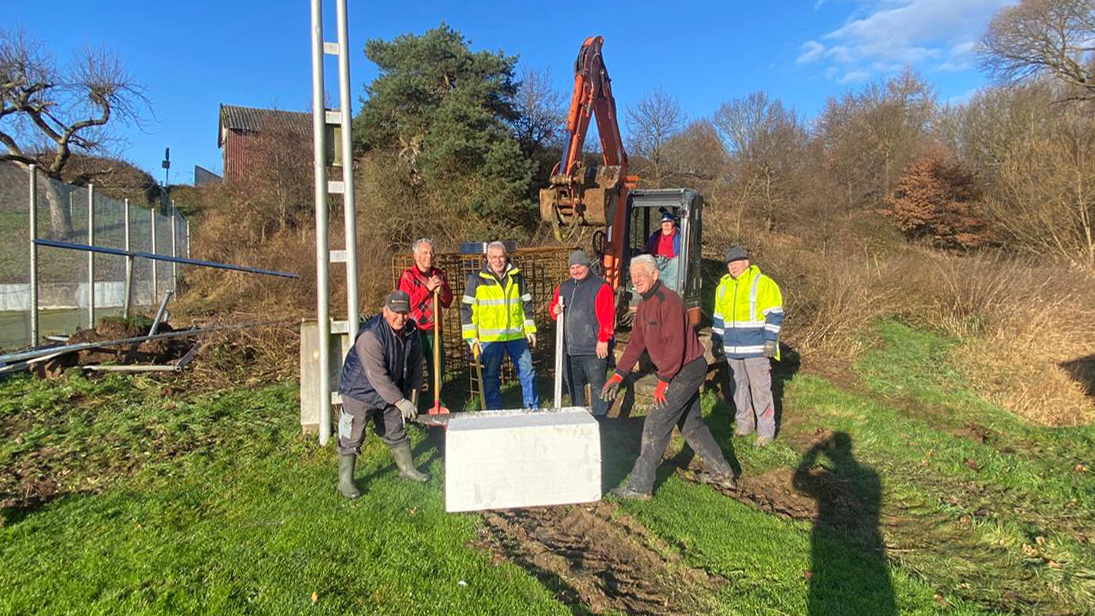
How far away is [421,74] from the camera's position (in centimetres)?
1958

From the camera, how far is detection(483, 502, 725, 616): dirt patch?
129 inches

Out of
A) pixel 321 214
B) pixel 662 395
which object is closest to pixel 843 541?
pixel 662 395

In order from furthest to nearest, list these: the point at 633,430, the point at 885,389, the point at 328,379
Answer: the point at 885,389 → the point at 633,430 → the point at 328,379

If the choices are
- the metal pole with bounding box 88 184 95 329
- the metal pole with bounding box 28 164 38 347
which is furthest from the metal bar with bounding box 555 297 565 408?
the metal pole with bounding box 88 184 95 329

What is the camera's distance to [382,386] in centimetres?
430

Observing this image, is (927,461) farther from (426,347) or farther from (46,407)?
(46,407)

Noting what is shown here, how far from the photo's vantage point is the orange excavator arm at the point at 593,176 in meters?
7.36

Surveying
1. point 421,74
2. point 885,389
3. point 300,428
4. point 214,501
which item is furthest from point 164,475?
point 421,74

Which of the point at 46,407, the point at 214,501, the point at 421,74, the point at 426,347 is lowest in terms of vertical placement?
the point at 214,501

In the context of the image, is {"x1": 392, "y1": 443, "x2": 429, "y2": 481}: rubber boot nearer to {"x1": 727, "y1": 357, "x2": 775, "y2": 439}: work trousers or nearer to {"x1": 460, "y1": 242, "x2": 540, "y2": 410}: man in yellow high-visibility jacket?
{"x1": 460, "y1": 242, "x2": 540, "y2": 410}: man in yellow high-visibility jacket

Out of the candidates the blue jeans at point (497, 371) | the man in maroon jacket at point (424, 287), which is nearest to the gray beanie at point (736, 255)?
the blue jeans at point (497, 371)

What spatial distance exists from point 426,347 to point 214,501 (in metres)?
2.26

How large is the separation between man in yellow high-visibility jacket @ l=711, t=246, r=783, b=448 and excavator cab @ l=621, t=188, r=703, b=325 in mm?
1817

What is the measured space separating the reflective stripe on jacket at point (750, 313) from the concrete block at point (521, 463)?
268 cm
